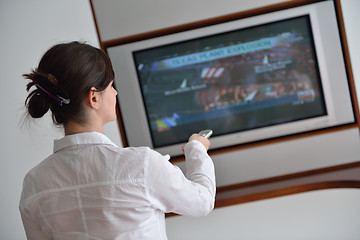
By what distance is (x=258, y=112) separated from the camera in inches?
95.8

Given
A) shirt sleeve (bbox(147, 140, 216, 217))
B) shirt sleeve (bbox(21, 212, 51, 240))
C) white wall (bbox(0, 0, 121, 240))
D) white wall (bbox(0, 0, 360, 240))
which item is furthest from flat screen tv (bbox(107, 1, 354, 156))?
shirt sleeve (bbox(21, 212, 51, 240))

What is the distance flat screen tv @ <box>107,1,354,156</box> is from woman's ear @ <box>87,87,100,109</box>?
4.32 feet

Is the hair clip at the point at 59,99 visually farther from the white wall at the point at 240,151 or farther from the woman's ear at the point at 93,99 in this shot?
the white wall at the point at 240,151

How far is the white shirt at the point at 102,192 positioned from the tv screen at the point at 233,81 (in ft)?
4.43

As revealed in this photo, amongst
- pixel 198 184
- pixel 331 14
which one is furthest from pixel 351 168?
pixel 198 184

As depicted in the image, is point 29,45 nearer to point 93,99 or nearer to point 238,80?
point 238,80

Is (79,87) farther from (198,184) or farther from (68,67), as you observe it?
(198,184)

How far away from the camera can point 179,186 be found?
1074 mm

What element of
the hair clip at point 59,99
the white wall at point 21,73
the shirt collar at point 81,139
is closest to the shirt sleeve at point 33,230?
the shirt collar at point 81,139

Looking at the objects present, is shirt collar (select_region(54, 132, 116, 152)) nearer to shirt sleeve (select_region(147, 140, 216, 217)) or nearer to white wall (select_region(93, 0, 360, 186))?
shirt sleeve (select_region(147, 140, 216, 217))

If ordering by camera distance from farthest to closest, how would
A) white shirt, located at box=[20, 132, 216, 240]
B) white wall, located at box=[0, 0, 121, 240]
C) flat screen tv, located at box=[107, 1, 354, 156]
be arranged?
flat screen tv, located at box=[107, 1, 354, 156]
white wall, located at box=[0, 0, 121, 240]
white shirt, located at box=[20, 132, 216, 240]

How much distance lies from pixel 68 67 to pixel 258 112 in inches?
61.7

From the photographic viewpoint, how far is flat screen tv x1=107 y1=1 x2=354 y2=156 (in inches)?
93.4

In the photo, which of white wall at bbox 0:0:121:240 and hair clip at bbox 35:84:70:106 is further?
white wall at bbox 0:0:121:240
